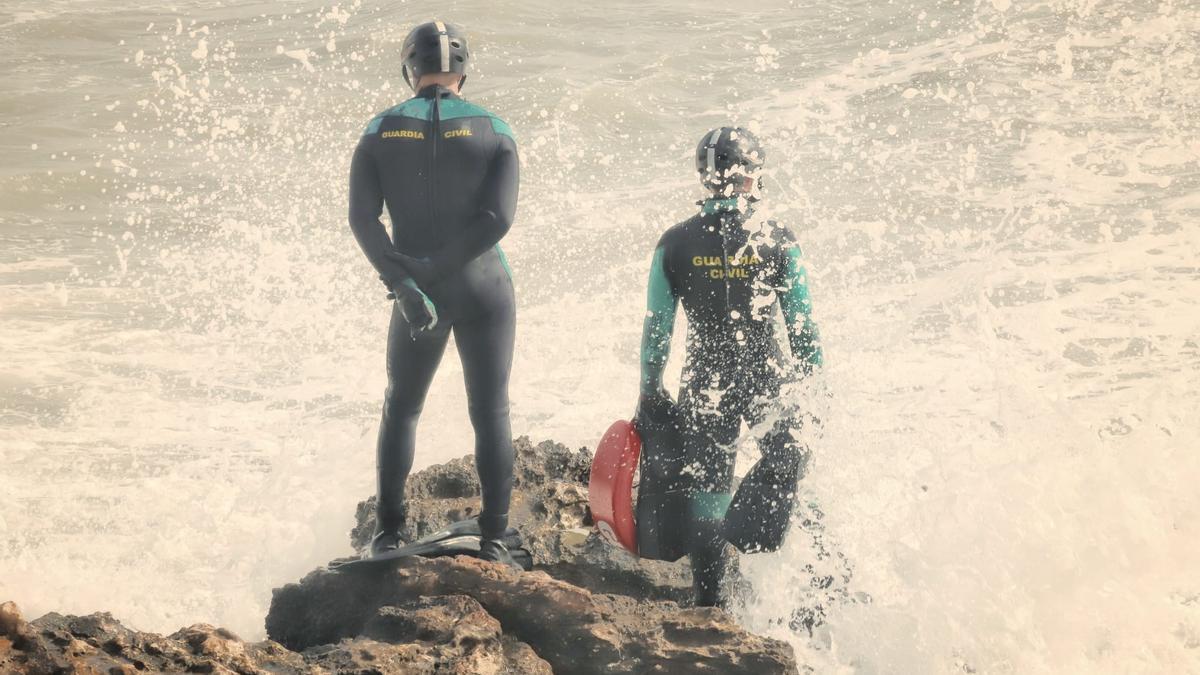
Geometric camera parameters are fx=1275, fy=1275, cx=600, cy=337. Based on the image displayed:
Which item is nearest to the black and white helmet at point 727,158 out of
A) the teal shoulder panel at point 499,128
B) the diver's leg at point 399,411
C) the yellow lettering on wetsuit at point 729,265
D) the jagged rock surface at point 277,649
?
the yellow lettering on wetsuit at point 729,265

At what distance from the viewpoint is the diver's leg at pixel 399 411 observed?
5.21 meters

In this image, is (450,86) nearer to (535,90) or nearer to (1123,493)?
(1123,493)

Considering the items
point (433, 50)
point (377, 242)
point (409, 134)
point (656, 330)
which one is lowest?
point (656, 330)

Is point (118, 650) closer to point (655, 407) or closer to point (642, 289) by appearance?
point (655, 407)

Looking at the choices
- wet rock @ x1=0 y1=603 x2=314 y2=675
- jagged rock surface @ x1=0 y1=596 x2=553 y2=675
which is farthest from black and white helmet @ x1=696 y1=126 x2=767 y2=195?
wet rock @ x1=0 y1=603 x2=314 y2=675

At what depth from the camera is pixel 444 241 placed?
511 cm

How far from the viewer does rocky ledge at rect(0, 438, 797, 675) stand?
354 centimetres

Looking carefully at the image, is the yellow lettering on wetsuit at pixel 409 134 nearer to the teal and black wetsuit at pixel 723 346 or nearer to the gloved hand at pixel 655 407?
the teal and black wetsuit at pixel 723 346

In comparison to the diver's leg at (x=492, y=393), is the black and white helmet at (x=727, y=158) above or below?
above

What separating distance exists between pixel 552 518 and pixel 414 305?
4.49ft

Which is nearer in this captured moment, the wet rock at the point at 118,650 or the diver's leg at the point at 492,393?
the wet rock at the point at 118,650

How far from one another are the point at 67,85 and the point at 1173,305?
50.5 ft

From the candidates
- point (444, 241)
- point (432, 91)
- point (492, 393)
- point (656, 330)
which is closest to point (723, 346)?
point (656, 330)

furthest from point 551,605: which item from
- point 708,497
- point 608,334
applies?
point 608,334
